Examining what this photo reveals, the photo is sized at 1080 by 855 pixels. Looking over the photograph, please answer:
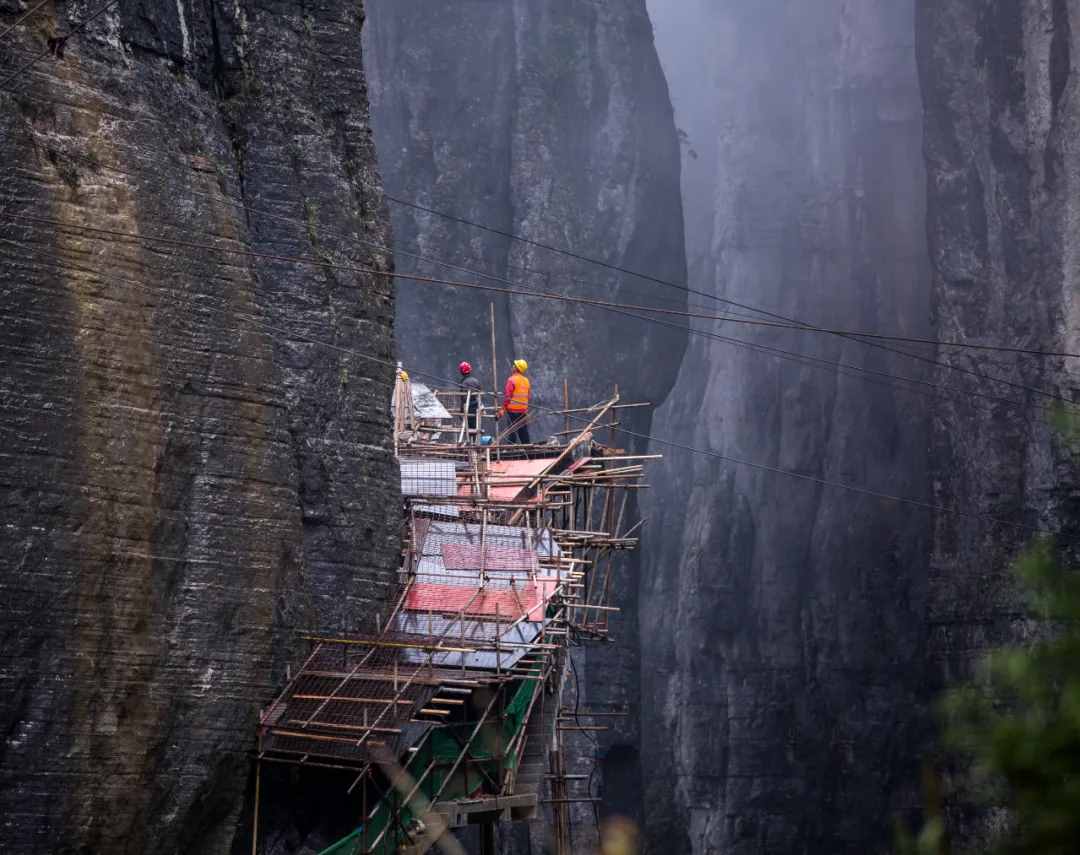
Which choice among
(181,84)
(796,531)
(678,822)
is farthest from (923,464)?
(181,84)

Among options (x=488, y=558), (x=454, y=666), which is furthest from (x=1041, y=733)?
(x=488, y=558)

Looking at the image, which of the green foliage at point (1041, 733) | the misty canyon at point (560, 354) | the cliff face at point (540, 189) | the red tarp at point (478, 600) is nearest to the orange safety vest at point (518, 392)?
the misty canyon at point (560, 354)

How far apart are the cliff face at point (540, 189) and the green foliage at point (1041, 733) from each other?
29.6 m

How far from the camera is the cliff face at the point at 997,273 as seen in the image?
95.3ft

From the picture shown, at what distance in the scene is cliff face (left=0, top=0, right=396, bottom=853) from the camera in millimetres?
11398

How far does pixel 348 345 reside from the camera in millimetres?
14672

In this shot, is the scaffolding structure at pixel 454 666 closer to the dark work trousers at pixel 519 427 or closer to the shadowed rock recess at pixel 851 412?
the dark work trousers at pixel 519 427

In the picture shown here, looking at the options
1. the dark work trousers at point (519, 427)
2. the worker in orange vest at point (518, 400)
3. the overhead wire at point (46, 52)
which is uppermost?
the overhead wire at point (46, 52)

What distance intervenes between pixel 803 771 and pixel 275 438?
24594mm

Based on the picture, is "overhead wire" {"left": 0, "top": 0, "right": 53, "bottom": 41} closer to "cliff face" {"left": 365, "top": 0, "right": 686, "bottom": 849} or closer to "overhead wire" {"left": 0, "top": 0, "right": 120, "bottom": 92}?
"overhead wire" {"left": 0, "top": 0, "right": 120, "bottom": 92}

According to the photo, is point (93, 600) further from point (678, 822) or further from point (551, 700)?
point (678, 822)

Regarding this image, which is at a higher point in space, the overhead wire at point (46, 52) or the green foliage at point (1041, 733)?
the overhead wire at point (46, 52)

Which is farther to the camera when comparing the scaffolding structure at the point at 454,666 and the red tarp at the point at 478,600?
the red tarp at the point at 478,600

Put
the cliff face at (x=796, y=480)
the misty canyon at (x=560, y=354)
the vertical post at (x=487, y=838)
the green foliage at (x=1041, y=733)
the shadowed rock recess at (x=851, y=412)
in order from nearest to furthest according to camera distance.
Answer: the green foliage at (x=1041, y=733) < the misty canyon at (x=560, y=354) < the vertical post at (x=487, y=838) < the shadowed rock recess at (x=851, y=412) < the cliff face at (x=796, y=480)
